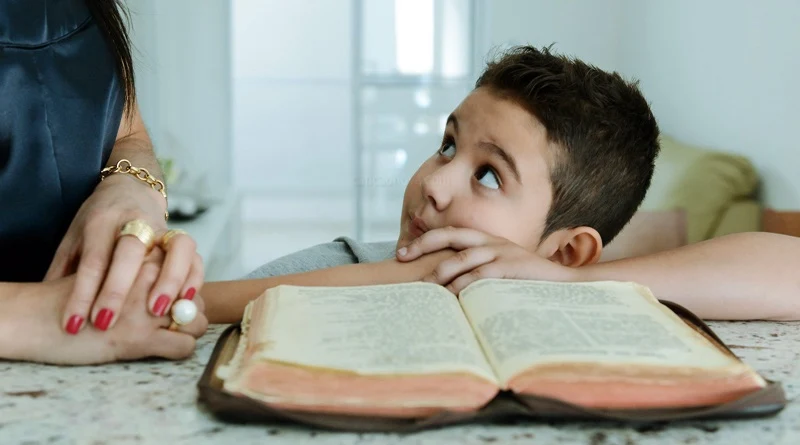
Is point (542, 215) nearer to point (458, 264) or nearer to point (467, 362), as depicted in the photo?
point (458, 264)

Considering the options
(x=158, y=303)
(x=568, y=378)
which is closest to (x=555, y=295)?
(x=568, y=378)

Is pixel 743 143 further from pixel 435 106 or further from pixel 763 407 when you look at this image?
pixel 763 407

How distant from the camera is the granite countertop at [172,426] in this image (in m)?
0.48

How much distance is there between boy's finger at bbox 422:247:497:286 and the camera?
2.75ft

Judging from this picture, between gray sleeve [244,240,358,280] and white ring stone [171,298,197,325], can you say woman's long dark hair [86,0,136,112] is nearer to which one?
gray sleeve [244,240,358,280]

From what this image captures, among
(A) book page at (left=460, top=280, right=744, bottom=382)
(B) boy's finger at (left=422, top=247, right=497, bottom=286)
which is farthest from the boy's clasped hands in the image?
(A) book page at (left=460, top=280, right=744, bottom=382)

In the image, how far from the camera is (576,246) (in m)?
1.16

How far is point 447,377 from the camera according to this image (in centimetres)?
49

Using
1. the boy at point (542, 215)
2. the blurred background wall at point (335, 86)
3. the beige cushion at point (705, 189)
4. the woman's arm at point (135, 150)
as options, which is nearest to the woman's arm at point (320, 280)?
the boy at point (542, 215)

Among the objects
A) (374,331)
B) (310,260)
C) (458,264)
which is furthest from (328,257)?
(374,331)

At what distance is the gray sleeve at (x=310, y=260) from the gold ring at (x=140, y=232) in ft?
1.75

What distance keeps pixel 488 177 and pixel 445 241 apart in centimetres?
20

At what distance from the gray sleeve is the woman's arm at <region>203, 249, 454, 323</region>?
0.92 feet

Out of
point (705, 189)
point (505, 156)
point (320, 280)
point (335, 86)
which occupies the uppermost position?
point (505, 156)
